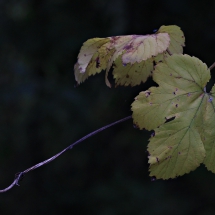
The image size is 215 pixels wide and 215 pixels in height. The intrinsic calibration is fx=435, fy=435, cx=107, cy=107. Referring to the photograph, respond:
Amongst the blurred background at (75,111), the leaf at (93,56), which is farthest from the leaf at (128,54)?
the blurred background at (75,111)

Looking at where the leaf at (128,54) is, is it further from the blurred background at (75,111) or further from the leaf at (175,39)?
the blurred background at (75,111)

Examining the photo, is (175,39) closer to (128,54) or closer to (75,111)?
(128,54)

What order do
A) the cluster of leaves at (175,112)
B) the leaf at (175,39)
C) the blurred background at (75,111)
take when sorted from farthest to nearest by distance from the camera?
1. the blurred background at (75,111)
2. the leaf at (175,39)
3. the cluster of leaves at (175,112)

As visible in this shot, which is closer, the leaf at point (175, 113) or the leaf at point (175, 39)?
the leaf at point (175, 113)

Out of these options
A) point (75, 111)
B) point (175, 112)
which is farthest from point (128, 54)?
point (75, 111)

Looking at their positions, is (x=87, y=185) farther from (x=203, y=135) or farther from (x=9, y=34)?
(x=203, y=135)
